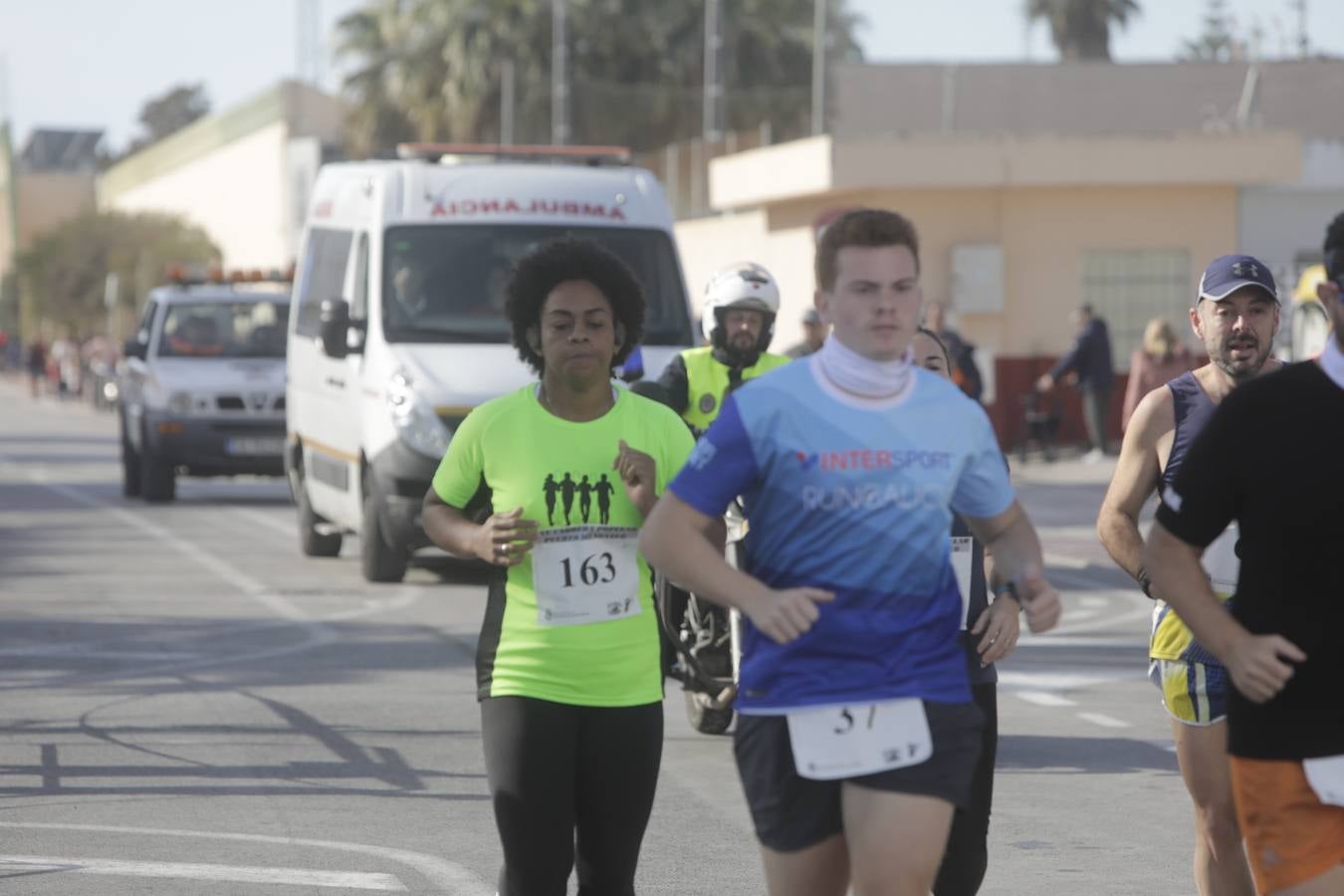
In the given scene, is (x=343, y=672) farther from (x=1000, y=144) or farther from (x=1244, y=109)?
(x=1244, y=109)

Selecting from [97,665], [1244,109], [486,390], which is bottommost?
[97,665]

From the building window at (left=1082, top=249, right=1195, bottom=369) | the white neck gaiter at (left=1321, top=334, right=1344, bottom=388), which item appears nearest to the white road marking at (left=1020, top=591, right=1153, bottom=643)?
the white neck gaiter at (left=1321, top=334, right=1344, bottom=388)

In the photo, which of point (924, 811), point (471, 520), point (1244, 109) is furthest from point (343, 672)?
point (1244, 109)

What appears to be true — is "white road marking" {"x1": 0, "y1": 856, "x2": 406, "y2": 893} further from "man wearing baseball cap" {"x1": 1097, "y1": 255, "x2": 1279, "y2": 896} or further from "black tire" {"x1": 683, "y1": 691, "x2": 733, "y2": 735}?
"black tire" {"x1": 683, "y1": 691, "x2": 733, "y2": 735}

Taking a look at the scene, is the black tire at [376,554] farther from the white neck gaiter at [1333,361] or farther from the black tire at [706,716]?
the white neck gaiter at [1333,361]

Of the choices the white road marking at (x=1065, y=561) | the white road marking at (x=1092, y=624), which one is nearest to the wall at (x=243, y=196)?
the white road marking at (x=1065, y=561)

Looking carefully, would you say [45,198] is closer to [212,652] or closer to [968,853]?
[212,652]

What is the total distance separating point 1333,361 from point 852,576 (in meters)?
0.93

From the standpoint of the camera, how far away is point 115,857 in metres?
7.62

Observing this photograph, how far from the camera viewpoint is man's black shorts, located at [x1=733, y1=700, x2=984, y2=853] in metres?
4.55

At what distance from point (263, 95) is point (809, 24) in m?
25.2

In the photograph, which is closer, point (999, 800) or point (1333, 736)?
point (1333, 736)

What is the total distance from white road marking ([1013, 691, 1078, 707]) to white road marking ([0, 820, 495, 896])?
431 cm

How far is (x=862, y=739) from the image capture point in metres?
4.53
